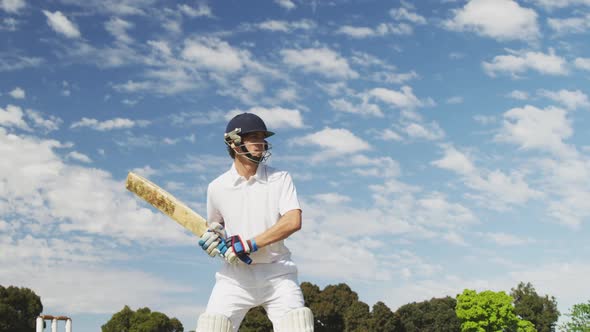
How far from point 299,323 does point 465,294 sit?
68892 mm

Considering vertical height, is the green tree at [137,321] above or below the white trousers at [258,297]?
above

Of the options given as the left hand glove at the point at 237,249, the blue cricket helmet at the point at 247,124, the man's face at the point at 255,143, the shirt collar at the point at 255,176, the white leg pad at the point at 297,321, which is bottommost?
the white leg pad at the point at 297,321

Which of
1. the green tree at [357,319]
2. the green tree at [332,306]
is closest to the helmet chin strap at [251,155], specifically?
the green tree at [332,306]

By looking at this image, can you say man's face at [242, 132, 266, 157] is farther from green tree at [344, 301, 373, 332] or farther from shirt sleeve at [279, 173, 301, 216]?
green tree at [344, 301, 373, 332]

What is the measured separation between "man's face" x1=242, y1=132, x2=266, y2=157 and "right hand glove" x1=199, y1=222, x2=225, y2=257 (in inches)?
35.8

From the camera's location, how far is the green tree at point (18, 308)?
161ft

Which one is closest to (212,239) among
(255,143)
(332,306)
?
(255,143)

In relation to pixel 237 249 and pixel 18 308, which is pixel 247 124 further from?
pixel 18 308

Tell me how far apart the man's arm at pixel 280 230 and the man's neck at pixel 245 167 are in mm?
714

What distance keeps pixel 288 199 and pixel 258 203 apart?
35cm

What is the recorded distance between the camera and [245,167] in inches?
287

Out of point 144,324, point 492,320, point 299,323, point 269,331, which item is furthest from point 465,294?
point 299,323

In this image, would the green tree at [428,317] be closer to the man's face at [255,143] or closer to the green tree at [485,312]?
the green tree at [485,312]

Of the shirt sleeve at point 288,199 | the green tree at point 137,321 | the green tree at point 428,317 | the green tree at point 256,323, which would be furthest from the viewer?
the green tree at point 428,317
